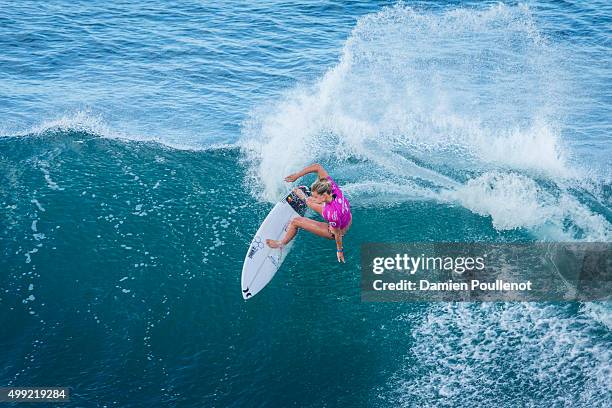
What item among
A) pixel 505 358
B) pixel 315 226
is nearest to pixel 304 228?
pixel 315 226

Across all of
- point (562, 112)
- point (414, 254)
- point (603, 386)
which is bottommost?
point (603, 386)

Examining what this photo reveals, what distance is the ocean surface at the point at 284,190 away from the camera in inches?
627

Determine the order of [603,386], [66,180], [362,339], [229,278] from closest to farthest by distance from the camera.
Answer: [603,386] → [362,339] → [229,278] → [66,180]

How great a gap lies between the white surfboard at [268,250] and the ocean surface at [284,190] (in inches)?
16.6

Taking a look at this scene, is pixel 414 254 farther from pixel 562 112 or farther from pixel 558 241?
pixel 562 112

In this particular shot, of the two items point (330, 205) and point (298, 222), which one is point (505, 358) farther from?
point (298, 222)

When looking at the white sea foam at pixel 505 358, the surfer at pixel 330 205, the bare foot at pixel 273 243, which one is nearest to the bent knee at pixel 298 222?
the surfer at pixel 330 205

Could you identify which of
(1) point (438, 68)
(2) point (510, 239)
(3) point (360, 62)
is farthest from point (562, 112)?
(2) point (510, 239)

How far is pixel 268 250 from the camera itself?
18.8m

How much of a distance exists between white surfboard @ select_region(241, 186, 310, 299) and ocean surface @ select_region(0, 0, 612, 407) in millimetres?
421

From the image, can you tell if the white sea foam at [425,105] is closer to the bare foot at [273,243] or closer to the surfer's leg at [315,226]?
the bare foot at [273,243]

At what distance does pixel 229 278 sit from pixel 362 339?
435 centimetres

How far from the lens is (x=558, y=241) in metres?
19.7

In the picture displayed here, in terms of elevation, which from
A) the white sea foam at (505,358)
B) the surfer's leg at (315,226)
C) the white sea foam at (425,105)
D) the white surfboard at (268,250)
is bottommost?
the white sea foam at (505,358)
